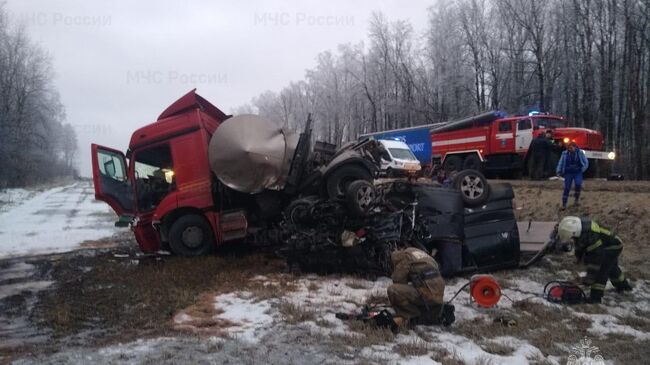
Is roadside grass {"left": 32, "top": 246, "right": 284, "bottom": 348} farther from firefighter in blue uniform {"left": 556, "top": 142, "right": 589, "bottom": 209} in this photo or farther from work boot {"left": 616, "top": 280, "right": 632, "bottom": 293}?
firefighter in blue uniform {"left": 556, "top": 142, "right": 589, "bottom": 209}

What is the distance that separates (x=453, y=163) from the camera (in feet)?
62.5

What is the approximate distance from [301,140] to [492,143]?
36.5 feet

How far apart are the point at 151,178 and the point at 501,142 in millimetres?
12540

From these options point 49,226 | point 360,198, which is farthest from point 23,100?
point 360,198

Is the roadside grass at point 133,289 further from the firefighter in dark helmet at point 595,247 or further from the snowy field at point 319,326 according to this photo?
the firefighter in dark helmet at point 595,247

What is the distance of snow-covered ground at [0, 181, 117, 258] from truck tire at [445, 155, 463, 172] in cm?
1259

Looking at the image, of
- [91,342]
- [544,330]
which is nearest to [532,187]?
[544,330]

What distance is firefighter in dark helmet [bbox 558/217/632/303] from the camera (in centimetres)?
561

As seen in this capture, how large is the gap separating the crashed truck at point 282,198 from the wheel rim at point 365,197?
0.02 metres

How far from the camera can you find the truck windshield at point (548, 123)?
15.9 metres

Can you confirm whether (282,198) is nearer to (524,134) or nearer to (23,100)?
(524,134)

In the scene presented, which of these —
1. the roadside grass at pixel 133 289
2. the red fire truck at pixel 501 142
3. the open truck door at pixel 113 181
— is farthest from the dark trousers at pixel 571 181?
the open truck door at pixel 113 181

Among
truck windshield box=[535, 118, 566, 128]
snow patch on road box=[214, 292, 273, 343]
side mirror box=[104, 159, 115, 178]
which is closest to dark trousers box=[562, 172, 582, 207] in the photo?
truck windshield box=[535, 118, 566, 128]

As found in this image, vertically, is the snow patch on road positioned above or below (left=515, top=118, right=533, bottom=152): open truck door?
below
